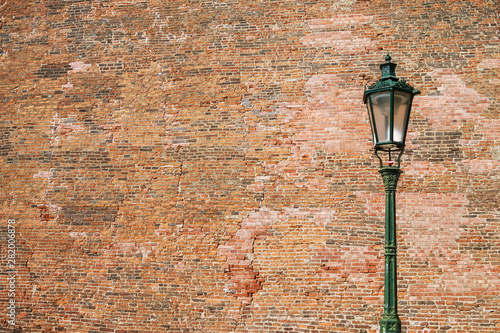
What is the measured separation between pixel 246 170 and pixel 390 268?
400cm

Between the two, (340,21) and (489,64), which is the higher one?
(340,21)

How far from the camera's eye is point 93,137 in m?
8.19

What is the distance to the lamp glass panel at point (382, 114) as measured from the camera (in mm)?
3829

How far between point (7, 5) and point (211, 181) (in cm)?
569

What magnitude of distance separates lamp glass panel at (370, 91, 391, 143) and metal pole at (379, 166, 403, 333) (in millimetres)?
334

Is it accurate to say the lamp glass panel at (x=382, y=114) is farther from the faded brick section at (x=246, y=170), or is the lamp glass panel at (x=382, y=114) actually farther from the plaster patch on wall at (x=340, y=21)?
the plaster patch on wall at (x=340, y=21)

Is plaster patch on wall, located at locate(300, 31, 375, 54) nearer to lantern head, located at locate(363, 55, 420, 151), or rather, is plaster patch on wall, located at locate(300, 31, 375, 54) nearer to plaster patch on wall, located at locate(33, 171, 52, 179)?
lantern head, located at locate(363, 55, 420, 151)

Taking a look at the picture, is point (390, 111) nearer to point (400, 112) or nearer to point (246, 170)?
point (400, 112)

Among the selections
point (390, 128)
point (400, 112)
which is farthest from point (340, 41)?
point (390, 128)

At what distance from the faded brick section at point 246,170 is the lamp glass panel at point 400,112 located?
3.52 meters

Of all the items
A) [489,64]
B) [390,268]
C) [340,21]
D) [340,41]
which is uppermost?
[340,21]

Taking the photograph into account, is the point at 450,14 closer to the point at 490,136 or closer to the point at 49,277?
the point at 490,136

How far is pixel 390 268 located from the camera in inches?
154

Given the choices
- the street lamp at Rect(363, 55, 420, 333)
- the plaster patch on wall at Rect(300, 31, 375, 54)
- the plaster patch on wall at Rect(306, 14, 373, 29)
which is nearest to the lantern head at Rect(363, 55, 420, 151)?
the street lamp at Rect(363, 55, 420, 333)
